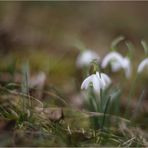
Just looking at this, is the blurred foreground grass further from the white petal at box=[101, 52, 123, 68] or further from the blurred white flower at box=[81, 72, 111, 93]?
the white petal at box=[101, 52, 123, 68]

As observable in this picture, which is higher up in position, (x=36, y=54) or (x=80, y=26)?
(x=80, y=26)

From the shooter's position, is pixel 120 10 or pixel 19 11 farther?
pixel 120 10

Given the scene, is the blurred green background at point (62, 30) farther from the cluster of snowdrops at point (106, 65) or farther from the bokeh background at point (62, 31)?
the cluster of snowdrops at point (106, 65)

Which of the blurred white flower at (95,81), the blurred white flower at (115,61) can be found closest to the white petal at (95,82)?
the blurred white flower at (95,81)

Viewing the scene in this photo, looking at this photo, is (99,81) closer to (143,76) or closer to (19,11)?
(143,76)

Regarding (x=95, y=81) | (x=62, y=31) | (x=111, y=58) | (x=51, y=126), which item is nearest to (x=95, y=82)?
(x=95, y=81)

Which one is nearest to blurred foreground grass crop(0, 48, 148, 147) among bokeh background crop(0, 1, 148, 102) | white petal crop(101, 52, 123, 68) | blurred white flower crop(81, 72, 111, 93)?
blurred white flower crop(81, 72, 111, 93)

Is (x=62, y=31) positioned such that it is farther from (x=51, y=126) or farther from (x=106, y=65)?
(x=51, y=126)

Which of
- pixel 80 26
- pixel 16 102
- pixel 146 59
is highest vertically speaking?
pixel 80 26

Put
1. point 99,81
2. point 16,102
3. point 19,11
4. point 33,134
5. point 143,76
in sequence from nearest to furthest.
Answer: point 33,134
point 99,81
point 16,102
point 143,76
point 19,11

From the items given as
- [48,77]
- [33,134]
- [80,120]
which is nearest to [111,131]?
[80,120]

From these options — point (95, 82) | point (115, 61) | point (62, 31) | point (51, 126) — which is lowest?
point (51, 126)
